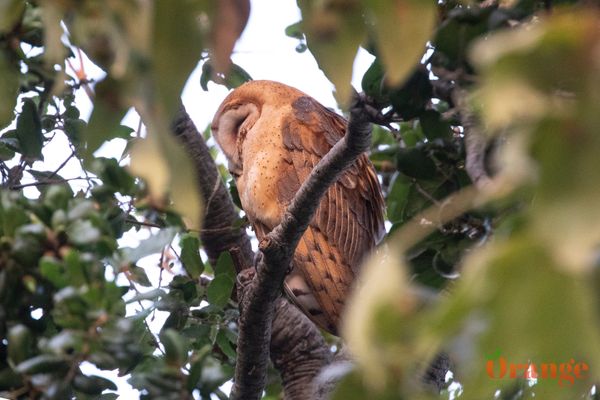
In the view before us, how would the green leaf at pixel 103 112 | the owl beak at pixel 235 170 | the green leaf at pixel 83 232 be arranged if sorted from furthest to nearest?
1. the owl beak at pixel 235 170
2. the green leaf at pixel 83 232
3. the green leaf at pixel 103 112

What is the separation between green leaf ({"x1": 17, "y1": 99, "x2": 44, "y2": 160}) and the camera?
199cm

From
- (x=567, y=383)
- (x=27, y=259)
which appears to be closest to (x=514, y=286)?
(x=567, y=383)

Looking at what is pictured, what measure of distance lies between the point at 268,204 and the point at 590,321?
2.70m

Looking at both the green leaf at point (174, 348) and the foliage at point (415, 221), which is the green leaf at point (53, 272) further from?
the green leaf at point (174, 348)

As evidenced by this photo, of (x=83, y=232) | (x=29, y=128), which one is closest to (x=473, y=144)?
(x=83, y=232)

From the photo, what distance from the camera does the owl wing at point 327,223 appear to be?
3.23m

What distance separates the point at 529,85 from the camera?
632mm

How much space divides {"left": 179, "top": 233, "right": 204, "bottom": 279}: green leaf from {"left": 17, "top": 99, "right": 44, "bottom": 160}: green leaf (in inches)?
26.7

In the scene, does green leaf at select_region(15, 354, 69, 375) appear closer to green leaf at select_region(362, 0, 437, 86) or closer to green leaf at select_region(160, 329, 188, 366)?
green leaf at select_region(160, 329, 188, 366)

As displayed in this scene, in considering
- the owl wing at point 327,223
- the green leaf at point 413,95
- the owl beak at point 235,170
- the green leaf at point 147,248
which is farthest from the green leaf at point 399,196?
the owl beak at point 235,170

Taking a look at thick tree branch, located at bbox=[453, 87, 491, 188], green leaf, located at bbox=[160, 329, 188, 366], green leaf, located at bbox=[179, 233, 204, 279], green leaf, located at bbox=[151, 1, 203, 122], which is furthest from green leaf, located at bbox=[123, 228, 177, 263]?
green leaf, located at bbox=[179, 233, 204, 279]

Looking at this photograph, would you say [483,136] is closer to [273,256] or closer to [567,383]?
[567,383]

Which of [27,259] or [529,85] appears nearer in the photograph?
[529,85]

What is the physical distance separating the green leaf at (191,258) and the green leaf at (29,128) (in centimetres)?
68
